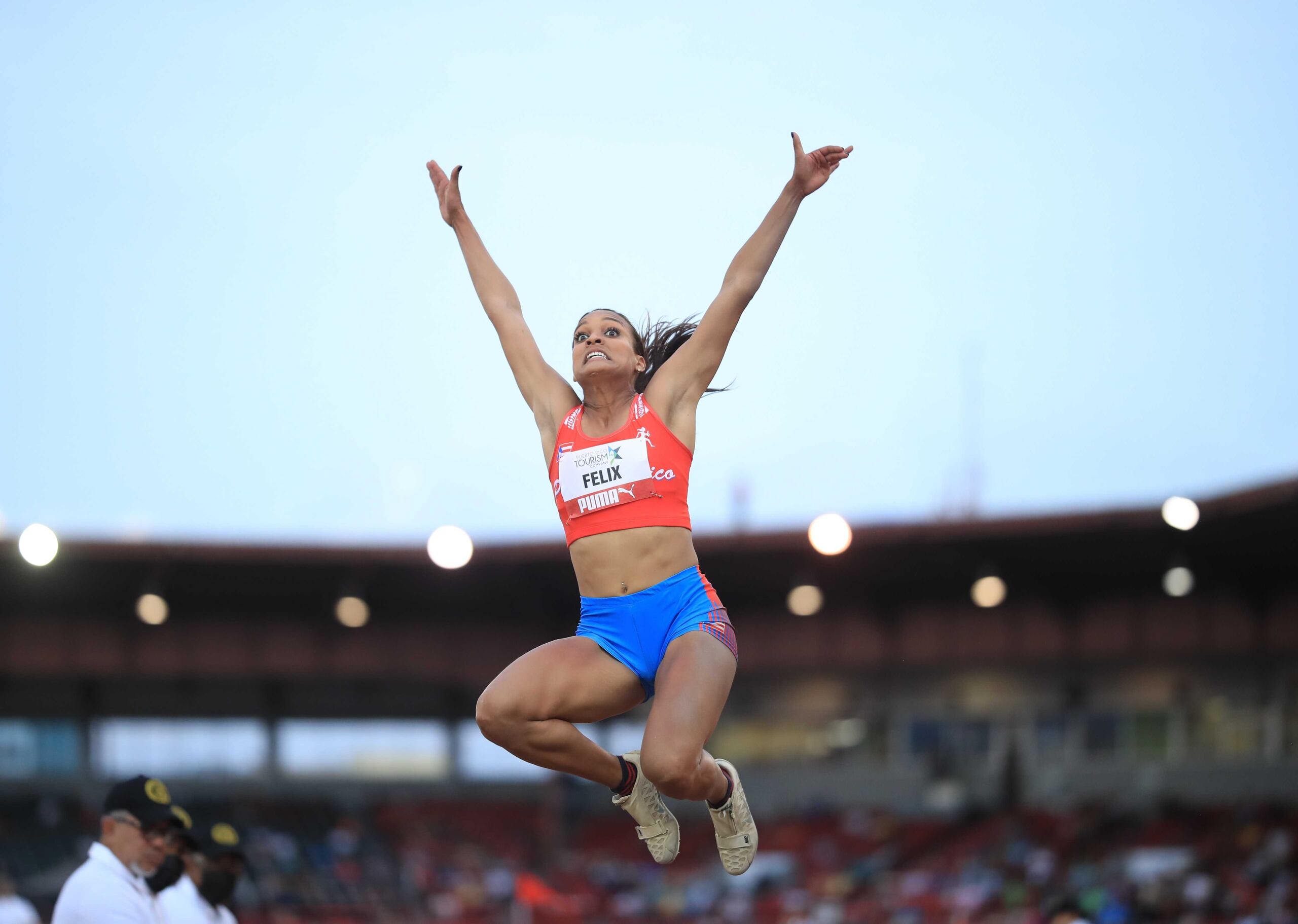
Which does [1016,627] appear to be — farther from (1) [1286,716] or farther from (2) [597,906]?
(2) [597,906]

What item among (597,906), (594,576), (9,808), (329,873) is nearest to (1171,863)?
(597,906)

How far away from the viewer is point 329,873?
98.1 feet

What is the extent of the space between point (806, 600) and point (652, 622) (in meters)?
24.0

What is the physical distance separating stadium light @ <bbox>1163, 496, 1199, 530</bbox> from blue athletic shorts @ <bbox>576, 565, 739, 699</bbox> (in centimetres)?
1741

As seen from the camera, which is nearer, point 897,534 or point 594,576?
point 594,576

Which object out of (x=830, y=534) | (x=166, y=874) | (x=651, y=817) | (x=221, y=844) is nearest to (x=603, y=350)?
(x=651, y=817)

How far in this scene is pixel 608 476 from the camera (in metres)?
6.80

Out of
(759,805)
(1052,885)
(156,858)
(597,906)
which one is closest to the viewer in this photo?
(156,858)

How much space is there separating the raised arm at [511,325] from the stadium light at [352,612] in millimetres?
22080

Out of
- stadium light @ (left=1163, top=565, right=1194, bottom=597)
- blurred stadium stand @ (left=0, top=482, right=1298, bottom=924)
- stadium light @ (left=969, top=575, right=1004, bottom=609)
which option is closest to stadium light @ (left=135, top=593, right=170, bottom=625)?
blurred stadium stand @ (left=0, top=482, right=1298, bottom=924)

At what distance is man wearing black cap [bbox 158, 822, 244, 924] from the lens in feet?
29.7

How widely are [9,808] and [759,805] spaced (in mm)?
16689

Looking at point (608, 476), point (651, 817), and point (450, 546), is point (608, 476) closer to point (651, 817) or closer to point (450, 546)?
point (651, 817)

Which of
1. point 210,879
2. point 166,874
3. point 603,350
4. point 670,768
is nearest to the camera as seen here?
point 670,768
